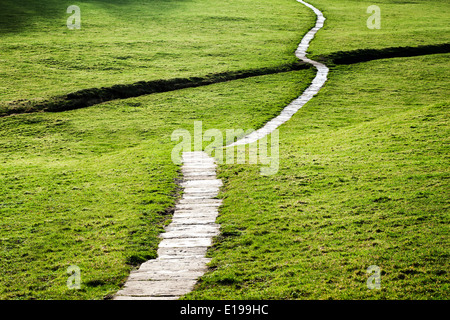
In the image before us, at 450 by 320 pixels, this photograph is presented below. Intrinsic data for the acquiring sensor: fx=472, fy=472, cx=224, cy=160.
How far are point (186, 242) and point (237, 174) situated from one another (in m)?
6.90

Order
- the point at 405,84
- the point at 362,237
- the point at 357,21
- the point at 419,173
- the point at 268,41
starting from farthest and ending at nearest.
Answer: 1. the point at 357,21
2. the point at 268,41
3. the point at 405,84
4. the point at 419,173
5. the point at 362,237

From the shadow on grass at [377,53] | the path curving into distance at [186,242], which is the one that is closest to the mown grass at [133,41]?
the shadow on grass at [377,53]

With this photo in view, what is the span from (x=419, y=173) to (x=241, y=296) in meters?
9.87

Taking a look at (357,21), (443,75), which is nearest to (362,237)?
(443,75)

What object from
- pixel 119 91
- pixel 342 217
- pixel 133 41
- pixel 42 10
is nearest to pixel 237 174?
pixel 342 217

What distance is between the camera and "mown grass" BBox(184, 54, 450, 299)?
455 inches

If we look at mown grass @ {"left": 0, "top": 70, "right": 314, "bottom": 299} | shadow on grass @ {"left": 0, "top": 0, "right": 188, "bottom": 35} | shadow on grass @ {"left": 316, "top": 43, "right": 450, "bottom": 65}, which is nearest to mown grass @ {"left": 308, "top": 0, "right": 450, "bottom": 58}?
shadow on grass @ {"left": 316, "top": 43, "right": 450, "bottom": 65}

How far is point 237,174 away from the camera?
21.3 metres

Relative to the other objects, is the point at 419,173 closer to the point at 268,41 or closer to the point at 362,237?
the point at 362,237

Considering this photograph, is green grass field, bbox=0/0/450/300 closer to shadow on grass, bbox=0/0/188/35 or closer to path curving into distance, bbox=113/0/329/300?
path curving into distance, bbox=113/0/329/300

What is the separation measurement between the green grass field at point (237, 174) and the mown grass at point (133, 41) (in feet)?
1.24

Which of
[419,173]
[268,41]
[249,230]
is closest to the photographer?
[249,230]

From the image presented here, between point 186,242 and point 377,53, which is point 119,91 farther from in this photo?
point 377,53
